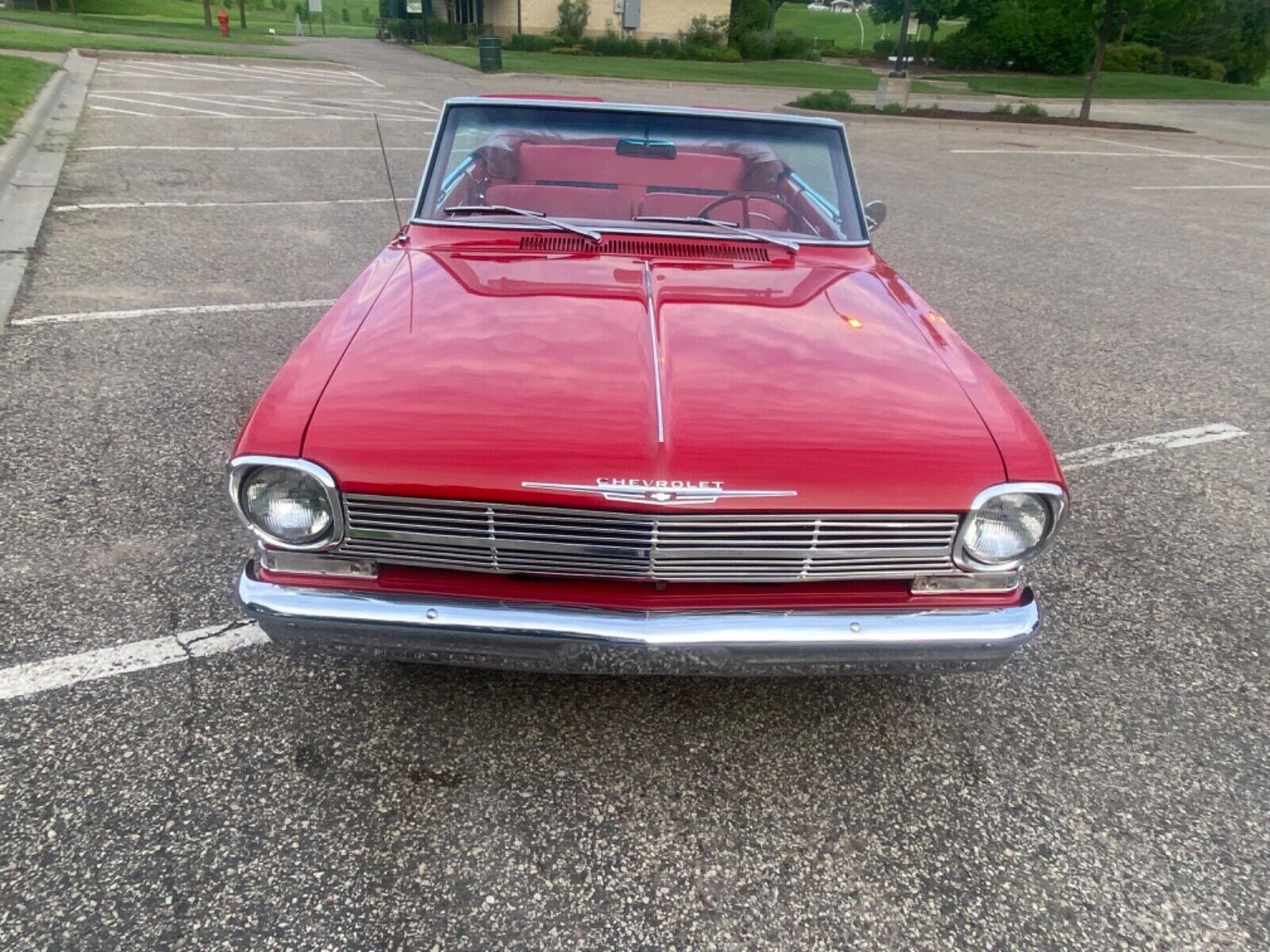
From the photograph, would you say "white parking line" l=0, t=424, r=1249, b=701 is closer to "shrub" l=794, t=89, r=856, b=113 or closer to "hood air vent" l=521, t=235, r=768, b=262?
"hood air vent" l=521, t=235, r=768, b=262

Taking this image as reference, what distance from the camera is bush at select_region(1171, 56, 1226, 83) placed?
113 ft

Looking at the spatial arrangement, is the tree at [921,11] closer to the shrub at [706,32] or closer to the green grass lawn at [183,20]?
the shrub at [706,32]

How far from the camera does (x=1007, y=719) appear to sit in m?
2.63

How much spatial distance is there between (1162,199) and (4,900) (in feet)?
42.5

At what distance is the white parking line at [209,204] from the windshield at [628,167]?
482 cm

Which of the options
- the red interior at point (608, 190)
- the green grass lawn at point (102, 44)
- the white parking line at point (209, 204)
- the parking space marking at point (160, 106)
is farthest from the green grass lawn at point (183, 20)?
the red interior at point (608, 190)

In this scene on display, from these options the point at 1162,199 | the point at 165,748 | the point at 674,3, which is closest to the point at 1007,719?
the point at 165,748

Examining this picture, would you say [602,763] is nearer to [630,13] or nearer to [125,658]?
[125,658]

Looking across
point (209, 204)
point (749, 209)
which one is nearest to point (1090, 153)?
point (209, 204)

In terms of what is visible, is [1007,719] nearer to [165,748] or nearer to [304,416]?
[304,416]

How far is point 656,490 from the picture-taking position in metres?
1.98

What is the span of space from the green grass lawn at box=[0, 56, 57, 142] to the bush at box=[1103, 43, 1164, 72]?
3447cm

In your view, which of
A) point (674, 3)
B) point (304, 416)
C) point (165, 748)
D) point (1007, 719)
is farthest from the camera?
point (674, 3)

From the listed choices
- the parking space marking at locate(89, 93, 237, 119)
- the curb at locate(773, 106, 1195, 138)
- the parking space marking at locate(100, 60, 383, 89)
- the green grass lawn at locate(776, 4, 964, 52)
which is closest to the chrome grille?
the parking space marking at locate(89, 93, 237, 119)
